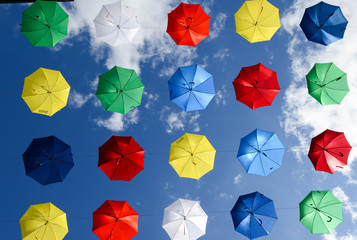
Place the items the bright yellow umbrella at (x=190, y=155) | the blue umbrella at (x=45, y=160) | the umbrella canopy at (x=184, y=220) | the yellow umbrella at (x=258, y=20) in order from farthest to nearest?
the yellow umbrella at (x=258, y=20) < the umbrella canopy at (x=184, y=220) < the bright yellow umbrella at (x=190, y=155) < the blue umbrella at (x=45, y=160)

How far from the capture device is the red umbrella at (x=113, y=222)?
12.4 meters

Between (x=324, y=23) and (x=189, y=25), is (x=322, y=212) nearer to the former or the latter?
(x=324, y=23)

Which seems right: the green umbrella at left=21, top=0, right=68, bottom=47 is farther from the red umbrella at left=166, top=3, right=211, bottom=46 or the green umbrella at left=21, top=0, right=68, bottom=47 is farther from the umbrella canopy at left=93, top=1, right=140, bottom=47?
the red umbrella at left=166, top=3, right=211, bottom=46

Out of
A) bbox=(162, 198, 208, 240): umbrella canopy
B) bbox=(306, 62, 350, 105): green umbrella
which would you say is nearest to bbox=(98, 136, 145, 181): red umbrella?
bbox=(162, 198, 208, 240): umbrella canopy

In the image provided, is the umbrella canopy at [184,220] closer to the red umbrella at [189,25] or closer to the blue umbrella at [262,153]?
the blue umbrella at [262,153]

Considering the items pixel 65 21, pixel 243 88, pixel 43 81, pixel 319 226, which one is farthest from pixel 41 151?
pixel 319 226

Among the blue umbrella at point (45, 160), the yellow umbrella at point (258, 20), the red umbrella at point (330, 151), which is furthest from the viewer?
the yellow umbrella at point (258, 20)

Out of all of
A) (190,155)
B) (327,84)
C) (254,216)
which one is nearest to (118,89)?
(190,155)

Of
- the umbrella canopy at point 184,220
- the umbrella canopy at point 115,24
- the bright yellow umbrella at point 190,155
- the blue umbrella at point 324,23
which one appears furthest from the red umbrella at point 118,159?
the blue umbrella at point 324,23

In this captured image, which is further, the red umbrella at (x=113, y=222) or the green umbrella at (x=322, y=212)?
the green umbrella at (x=322, y=212)

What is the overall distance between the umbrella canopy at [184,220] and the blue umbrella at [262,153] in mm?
3519

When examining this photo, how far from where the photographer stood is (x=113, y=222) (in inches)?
489

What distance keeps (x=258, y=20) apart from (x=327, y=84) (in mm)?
4977

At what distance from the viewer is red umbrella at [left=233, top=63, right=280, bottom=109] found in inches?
509
